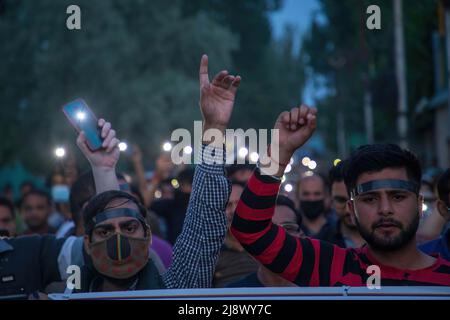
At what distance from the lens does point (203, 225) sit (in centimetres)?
363

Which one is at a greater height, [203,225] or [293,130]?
[293,130]

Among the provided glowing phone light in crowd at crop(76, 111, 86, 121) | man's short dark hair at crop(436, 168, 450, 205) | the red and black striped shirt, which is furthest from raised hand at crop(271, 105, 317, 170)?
man's short dark hair at crop(436, 168, 450, 205)

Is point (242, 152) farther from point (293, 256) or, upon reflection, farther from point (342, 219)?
point (293, 256)

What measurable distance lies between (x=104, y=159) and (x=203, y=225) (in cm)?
129

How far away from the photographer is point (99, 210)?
13.4 feet

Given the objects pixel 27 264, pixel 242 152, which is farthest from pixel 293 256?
pixel 242 152

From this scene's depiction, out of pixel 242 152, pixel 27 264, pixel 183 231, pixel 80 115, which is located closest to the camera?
pixel 183 231

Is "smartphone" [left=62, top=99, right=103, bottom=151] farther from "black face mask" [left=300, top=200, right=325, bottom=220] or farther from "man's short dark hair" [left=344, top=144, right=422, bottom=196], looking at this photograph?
"black face mask" [left=300, top=200, right=325, bottom=220]

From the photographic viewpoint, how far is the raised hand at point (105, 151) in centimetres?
468

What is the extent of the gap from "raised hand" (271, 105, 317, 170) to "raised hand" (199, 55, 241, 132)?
25cm

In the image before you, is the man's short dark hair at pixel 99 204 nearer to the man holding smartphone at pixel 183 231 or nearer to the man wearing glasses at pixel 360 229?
the man holding smartphone at pixel 183 231

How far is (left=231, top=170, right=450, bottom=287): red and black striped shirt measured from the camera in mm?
3408

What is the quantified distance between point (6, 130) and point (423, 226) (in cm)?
2552
